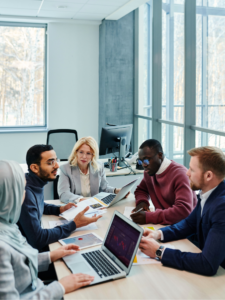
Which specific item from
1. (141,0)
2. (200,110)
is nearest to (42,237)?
(200,110)

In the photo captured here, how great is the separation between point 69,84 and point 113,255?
4.72 meters

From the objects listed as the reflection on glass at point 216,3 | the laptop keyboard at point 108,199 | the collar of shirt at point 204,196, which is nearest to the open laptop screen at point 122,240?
the collar of shirt at point 204,196

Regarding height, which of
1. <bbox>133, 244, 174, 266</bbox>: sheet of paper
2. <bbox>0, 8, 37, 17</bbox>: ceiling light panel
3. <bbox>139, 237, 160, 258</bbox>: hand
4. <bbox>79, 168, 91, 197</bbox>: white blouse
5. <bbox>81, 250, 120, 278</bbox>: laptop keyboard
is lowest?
<bbox>133, 244, 174, 266</bbox>: sheet of paper

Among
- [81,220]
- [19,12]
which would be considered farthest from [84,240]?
[19,12]

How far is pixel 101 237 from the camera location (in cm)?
191

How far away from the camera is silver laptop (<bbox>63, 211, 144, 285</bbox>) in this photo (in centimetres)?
148

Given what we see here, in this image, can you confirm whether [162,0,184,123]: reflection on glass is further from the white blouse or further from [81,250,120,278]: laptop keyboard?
[81,250,120,278]: laptop keyboard

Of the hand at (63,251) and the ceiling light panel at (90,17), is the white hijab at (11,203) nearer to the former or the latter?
the hand at (63,251)

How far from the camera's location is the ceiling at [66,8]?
4.55 meters

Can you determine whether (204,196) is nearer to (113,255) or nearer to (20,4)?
(113,255)

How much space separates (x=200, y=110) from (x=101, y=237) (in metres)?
2.71

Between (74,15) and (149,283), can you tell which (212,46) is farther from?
(149,283)

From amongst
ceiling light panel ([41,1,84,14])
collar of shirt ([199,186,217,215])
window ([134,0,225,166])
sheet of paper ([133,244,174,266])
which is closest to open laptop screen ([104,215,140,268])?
sheet of paper ([133,244,174,266])

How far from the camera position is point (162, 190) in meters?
2.38
